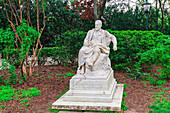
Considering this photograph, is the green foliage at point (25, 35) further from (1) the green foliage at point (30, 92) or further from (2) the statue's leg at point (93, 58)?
(2) the statue's leg at point (93, 58)

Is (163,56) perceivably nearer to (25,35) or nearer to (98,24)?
(98,24)

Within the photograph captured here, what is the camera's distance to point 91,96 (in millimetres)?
5012

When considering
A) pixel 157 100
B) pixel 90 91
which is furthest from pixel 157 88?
pixel 90 91

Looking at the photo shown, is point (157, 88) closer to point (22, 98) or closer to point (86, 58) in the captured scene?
A: point (86, 58)

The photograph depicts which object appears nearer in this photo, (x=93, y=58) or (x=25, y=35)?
(x=93, y=58)

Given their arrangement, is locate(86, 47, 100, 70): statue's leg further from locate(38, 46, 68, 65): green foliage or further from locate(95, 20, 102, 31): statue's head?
locate(38, 46, 68, 65): green foliage

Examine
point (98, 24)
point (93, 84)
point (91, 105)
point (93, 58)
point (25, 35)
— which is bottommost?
point (91, 105)

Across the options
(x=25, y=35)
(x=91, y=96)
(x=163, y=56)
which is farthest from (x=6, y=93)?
(x=163, y=56)

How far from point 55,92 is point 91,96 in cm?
167

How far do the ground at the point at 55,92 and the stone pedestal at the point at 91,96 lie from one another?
37 cm

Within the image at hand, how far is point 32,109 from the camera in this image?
4812mm

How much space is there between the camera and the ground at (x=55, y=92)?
4.83m

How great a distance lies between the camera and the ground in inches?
190

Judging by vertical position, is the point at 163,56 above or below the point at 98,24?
below
